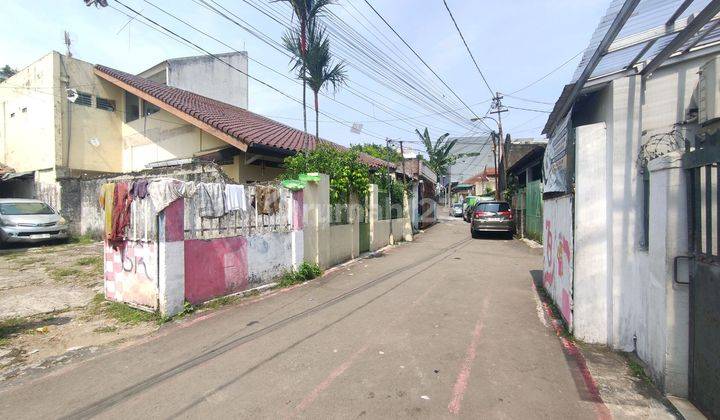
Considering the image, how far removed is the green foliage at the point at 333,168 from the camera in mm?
9902

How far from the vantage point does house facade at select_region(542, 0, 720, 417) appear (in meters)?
3.05

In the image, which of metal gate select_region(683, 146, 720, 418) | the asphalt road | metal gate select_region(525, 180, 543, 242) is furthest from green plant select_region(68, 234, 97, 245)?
metal gate select_region(525, 180, 543, 242)

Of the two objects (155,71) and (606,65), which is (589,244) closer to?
(606,65)

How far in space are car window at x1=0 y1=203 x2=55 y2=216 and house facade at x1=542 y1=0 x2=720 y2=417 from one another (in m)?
14.9

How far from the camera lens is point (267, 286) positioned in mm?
7492

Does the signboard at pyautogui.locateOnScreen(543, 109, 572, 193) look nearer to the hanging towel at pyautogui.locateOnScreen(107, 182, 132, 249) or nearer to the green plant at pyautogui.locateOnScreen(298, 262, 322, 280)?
the green plant at pyautogui.locateOnScreen(298, 262, 322, 280)

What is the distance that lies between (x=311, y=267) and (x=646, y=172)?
6417 mm

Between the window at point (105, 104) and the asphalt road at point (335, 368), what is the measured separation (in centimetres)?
1343

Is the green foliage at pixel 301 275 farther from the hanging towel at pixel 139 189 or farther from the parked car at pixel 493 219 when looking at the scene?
the parked car at pixel 493 219

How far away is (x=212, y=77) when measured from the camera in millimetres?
20484

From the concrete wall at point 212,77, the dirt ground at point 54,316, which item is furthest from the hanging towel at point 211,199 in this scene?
the concrete wall at point 212,77

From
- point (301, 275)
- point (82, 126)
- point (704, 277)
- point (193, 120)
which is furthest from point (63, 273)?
point (704, 277)

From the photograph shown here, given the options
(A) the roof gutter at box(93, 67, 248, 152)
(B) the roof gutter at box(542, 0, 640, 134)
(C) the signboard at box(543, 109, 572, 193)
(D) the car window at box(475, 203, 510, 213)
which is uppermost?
(A) the roof gutter at box(93, 67, 248, 152)

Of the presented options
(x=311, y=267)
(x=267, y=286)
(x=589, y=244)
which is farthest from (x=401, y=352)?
(x=311, y=267)
